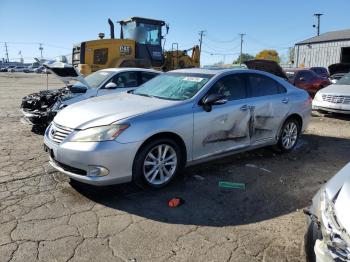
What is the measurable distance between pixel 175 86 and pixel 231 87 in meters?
0.89

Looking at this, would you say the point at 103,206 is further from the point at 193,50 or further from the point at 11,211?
the point at 193,50

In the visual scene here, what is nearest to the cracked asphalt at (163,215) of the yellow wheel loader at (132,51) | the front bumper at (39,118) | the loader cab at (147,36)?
the front bumper at (39,118)

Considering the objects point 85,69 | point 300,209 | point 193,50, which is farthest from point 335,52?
point 300,209

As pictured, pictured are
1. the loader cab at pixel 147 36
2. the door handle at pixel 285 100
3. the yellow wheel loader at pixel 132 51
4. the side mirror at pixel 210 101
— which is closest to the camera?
the side mirror at pixel 210 101

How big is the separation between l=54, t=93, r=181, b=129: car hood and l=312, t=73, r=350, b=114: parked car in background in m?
7.50

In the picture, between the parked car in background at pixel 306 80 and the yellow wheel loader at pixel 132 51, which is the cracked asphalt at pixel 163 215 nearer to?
the parked car in background at pixel 306 80

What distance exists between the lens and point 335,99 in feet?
36.2

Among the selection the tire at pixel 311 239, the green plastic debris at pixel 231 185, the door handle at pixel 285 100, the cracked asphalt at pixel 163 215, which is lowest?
the cracked asphalt at pixel 163 215

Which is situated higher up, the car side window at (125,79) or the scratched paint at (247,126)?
the car side window at (125,79)

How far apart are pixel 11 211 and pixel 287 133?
4.86 m

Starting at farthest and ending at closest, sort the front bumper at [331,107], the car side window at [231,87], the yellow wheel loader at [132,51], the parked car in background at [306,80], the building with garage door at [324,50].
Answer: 1. the building with garage door at [324,50]
2. the yellow wheel loader at [132,51]
3. the parked car in background at [306,80]
4. the front bumper at [331,107]
5. the car side window at [231,87]

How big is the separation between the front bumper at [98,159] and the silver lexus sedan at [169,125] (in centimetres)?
1

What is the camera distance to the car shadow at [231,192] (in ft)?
13.8

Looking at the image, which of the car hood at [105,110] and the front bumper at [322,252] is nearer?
the front bumper at [322,252]
